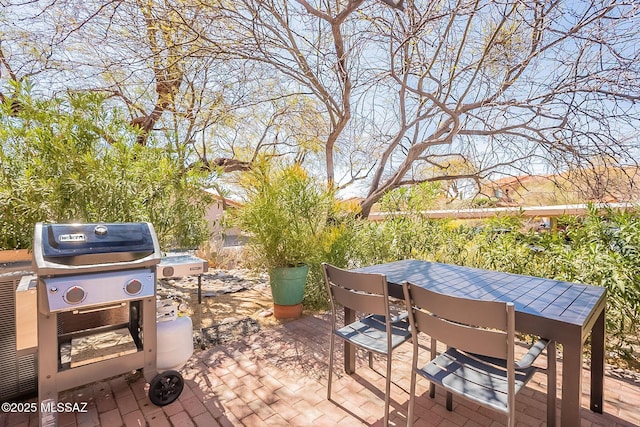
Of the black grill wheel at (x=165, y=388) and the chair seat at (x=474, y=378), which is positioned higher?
the chair seat at (x=474, y=378)

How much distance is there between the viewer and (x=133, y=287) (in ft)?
6.39

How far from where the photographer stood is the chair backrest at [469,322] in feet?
4.63

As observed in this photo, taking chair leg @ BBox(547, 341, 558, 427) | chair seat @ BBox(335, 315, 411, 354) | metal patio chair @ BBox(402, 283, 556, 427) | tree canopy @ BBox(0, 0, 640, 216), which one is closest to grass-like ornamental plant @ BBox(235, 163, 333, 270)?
tree canopy @ BBox(0, 0, 640, 216)

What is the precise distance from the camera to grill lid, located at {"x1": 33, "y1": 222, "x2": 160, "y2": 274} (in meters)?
1.77

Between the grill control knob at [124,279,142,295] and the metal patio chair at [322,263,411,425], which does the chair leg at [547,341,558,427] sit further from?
the grill control knob at [124,279,142,295]

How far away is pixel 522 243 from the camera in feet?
12.0

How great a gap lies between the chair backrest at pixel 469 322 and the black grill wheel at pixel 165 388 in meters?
1.78

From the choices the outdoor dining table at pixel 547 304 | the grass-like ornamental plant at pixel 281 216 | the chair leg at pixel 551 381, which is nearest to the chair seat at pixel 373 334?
the outdoor dining table at pixel 547 304

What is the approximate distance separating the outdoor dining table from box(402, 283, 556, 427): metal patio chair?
0.15 m

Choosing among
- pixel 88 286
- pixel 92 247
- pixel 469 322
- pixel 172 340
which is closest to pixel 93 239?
pixel 92 247

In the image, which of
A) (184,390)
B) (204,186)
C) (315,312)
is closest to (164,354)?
(184,390)

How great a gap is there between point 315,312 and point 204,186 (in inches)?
88.4

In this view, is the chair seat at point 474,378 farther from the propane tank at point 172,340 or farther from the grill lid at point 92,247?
the grill lid at point 92,247

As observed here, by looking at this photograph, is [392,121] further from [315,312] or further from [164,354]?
[164,354]
